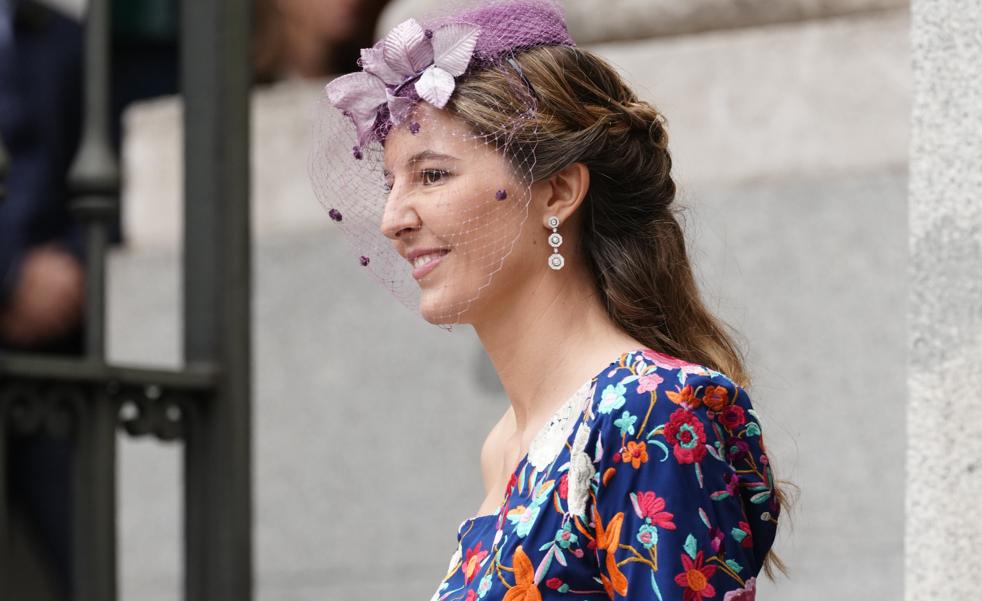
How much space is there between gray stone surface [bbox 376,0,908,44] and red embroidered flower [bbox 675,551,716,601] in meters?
2.63

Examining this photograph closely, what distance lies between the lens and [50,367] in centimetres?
357

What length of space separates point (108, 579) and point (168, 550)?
5.42 ft

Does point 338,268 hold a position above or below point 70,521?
above

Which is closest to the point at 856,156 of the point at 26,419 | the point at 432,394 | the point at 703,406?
the point at 432,394

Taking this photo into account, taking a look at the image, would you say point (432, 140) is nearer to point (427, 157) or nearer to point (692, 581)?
point (427, 157)

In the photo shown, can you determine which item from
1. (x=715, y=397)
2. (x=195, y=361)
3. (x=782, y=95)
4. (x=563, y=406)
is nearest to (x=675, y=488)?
(x=715, y=397)

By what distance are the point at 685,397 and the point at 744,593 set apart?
24cm

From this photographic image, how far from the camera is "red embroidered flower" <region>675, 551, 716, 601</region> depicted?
7.02 feet

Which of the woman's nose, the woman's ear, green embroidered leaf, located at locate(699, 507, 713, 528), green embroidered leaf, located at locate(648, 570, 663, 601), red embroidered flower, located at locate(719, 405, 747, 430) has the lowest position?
green embroidered leaf, located at locate(648, 570, 663, 601)

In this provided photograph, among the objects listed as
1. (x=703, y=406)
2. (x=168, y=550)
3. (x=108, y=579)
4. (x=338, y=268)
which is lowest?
(x=168, y=550)

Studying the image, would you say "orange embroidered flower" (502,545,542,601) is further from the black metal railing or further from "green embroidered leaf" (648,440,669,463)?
the black metal railing

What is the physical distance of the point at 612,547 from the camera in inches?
86.1

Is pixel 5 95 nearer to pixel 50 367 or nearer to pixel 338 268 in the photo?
pixel 338 268

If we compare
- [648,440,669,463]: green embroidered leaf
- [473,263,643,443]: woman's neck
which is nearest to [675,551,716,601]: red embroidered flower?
[648,440,669,463]: green embroidered leaf
